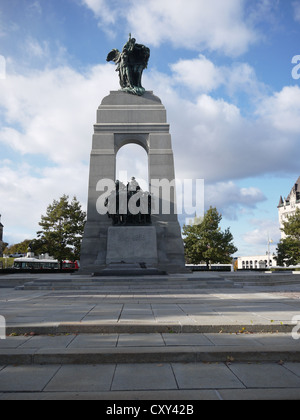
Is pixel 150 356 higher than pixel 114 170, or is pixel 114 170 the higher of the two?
pixel 114 170

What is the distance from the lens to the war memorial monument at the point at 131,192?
76.4 feet

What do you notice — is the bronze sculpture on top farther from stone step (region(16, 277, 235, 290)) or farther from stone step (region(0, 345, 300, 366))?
stone step (region(0, 345, 300, 366))

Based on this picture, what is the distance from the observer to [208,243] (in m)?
46.4

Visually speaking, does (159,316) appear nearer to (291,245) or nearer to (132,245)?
(132,245)

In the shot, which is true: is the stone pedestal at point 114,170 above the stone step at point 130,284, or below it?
above

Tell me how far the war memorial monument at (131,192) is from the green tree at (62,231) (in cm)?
1503

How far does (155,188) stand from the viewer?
2694 centimetres

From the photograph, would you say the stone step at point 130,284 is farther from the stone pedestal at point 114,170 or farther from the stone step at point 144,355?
the stone step at point 144,355

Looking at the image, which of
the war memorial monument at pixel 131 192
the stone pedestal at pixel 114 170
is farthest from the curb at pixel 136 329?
the stone pedestal at pixel 114 170

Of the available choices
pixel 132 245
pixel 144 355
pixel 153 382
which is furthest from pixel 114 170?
pixel 153 382

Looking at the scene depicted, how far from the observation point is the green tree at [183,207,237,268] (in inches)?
1815

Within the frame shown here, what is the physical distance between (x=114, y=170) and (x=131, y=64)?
1057 cm

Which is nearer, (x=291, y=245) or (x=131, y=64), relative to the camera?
(x=131, y=64)
